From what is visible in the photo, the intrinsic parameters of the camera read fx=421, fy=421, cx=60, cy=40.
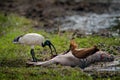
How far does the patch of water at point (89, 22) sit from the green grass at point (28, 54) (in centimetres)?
135

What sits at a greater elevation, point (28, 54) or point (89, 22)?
point (28, 54)

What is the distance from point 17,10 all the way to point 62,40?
865cm

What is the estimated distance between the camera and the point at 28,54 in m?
10.6

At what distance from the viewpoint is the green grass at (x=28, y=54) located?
336 inches

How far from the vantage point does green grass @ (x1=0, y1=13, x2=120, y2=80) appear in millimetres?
8539

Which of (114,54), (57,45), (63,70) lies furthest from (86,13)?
(63,70)

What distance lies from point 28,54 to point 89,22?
6768 mm

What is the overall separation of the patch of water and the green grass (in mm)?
1351

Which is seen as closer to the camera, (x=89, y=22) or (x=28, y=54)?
(x=28, y=54)

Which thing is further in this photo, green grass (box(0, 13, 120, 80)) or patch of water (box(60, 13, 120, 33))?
patch of water (box(60, 13, 120, 33))

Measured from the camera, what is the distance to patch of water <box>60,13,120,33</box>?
15.6 meters

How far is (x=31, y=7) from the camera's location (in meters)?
21.4

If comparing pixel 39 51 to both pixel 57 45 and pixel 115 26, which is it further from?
pixel 115 26

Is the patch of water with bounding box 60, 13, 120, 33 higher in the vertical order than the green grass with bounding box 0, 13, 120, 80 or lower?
lower
